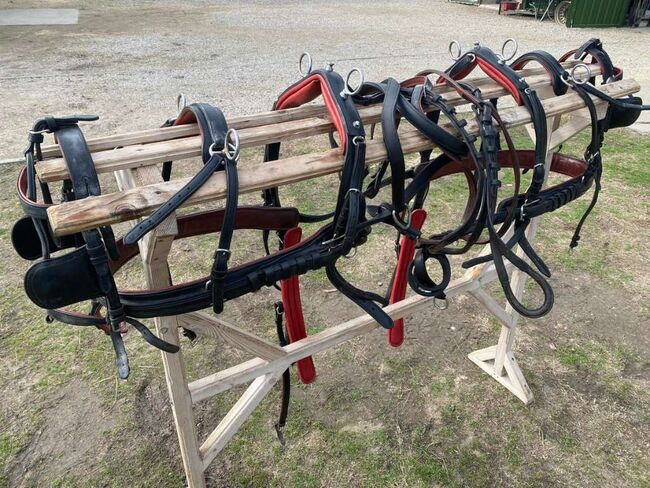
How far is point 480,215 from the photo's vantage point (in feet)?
4.84

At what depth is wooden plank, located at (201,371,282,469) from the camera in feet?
5.95

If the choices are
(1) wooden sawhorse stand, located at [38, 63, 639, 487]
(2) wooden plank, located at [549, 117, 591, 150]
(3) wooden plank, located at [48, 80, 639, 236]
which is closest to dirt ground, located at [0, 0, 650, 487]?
(1) wooden sawhorse stand, located at [38, 63, 639, 487]

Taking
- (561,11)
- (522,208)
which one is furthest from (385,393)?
(561,11)

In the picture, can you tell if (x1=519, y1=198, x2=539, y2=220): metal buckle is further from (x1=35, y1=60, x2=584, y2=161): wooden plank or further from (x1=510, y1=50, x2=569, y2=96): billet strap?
(x1=35, y1=60, x2=584, y2=161): wooden plank

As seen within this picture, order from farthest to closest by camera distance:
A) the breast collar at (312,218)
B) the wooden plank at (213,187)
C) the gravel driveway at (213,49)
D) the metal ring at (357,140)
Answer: the gravel driveway at (213,49)
the metal ring at (357,140)
the breast collar at (312,218)
the wooden plank at (213,187)

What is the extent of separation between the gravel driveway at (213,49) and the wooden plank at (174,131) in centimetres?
447

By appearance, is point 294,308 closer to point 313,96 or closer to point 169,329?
point 169,329

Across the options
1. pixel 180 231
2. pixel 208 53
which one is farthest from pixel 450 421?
pixel 208 53

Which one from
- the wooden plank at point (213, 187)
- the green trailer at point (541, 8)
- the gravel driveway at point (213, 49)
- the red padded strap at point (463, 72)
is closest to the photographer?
the wooden plank at point (213, 187)

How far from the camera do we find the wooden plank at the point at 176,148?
1188 mm

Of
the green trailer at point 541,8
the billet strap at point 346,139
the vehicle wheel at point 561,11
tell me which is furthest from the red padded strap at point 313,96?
the vehicle wheel at point 561,11

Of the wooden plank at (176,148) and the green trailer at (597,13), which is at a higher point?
the wooden plank at (176,148)

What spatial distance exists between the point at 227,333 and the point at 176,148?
624 mm

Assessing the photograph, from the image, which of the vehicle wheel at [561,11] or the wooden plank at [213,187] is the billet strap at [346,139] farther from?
the vehicle wheel at [561,11]
